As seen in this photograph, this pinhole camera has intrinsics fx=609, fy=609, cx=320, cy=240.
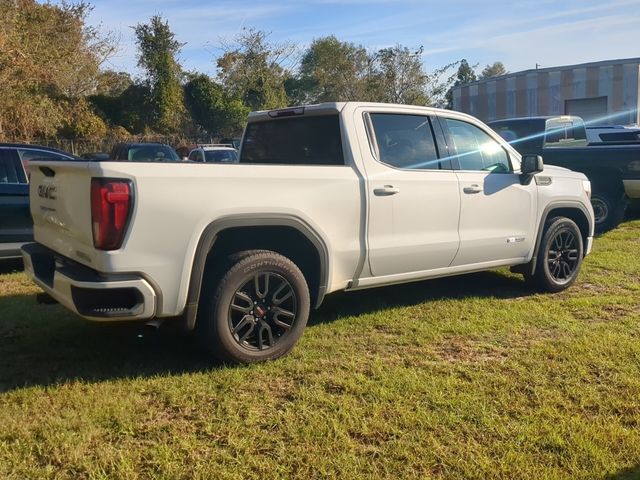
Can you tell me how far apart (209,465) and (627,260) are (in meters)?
6.48

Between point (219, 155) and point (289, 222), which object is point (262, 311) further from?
point (219, 155)

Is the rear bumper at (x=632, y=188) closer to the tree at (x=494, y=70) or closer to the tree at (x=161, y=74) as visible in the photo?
the tree at (x=161, y=74)

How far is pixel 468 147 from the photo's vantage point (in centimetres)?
560

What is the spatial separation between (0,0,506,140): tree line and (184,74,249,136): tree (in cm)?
6

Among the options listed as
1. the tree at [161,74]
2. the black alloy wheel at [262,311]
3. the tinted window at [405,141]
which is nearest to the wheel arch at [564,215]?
the tinted window at [405,141]

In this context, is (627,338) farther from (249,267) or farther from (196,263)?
(196,263)

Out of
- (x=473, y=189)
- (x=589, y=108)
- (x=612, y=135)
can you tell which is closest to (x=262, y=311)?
(x=473, y=189)

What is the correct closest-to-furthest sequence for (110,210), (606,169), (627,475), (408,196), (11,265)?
(627,475)
(110,210)
(408,196)
(11,265)
(606,169)

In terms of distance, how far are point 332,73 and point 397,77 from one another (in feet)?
17.3

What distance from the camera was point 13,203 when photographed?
703 cm

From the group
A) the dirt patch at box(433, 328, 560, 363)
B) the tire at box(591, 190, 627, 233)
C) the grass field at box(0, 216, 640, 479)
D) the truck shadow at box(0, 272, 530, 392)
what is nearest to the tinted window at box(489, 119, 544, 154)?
the tire at box(591, 190, 627, 233)

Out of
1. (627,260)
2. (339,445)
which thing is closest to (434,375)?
(339,445)

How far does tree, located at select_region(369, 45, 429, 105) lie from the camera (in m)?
45.3

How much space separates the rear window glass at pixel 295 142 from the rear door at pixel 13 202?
3.02 metres
